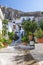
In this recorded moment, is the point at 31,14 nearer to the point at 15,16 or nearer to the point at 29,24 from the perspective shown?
the point at 15,16

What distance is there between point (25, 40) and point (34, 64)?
333 inches

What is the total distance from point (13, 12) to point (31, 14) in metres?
2.52

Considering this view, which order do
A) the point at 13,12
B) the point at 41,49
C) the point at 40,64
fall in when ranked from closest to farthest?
the point at 40,64, the point at 41,49, the point at 13,12

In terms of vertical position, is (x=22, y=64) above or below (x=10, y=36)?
above

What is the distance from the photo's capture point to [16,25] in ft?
72.1

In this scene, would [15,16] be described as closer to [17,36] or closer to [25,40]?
[17,36]

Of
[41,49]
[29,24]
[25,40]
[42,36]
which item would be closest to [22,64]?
[41,49]

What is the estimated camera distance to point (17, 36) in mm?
19266

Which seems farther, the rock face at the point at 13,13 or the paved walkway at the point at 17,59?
the rock face at the point at 13,13

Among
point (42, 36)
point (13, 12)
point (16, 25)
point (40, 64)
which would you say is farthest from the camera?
point (13, 12)

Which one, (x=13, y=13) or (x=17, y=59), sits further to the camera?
(x=13, y=13)

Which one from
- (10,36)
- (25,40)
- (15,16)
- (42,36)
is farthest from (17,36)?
(42,36)

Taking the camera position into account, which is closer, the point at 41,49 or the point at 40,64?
the point at 40,64

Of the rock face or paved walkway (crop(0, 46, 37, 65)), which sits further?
the rock face
